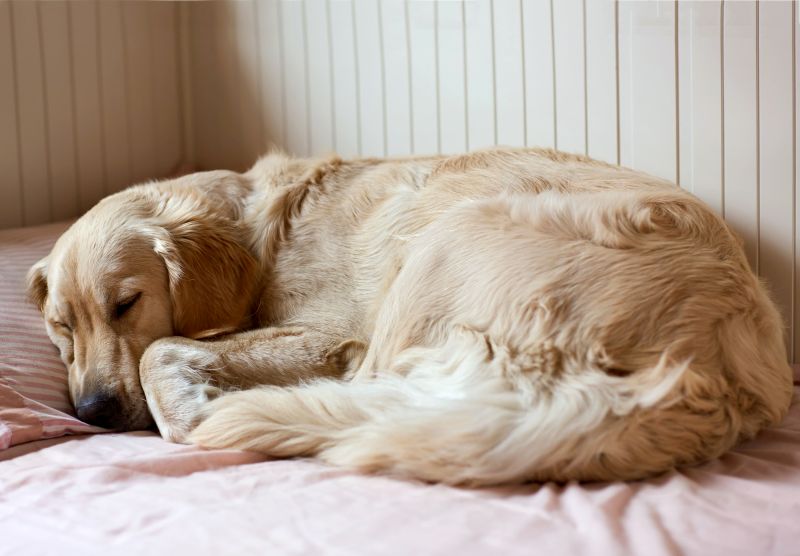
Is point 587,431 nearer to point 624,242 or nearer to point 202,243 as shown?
point 624,242

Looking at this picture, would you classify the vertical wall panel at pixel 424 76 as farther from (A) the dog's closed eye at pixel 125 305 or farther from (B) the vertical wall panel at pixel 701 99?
(A) the dog's closed eye at pixel 125 305

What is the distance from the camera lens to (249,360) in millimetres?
2053

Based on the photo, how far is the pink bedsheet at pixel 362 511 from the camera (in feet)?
4.17

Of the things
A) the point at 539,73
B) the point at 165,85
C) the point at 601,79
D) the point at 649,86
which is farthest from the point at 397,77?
the point at 165,85

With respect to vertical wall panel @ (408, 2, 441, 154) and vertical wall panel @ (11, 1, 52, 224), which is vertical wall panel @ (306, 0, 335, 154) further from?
vertical wall panel @ (11, 1, 52, 224)

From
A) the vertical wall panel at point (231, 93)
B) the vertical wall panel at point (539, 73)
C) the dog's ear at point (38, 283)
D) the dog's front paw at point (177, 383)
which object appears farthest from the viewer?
the vertical wall panel at point (231, 93)

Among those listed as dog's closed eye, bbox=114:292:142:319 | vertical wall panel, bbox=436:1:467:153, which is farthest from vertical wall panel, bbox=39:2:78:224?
vertical wall panel, bbox=436:1:467:153

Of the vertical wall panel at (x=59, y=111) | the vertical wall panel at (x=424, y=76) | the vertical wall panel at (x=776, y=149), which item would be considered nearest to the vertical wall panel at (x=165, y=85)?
the vertical wall panel at (x=59, y=111)

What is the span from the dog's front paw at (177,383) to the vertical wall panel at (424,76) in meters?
1.32

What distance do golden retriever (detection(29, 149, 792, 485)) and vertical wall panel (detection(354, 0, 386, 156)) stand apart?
77 cm

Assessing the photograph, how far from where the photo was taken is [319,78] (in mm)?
3303

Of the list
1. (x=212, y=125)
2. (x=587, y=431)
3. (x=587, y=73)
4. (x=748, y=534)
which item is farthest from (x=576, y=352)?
(x=212, y=125)

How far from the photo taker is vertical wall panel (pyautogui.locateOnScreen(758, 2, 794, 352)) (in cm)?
242

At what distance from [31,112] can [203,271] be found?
1.30 m
